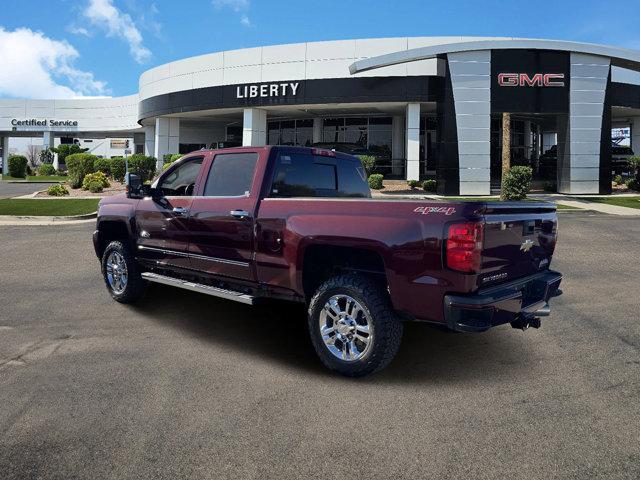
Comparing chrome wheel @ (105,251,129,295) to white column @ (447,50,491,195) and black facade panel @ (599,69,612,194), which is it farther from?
black facade panel @ (599,69,612,194)

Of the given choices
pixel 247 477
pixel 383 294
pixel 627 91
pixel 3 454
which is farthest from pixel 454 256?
pixel 627 91

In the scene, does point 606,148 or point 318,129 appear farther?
point 318,129

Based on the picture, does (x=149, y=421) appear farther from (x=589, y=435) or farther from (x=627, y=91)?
(x=627, y=91)

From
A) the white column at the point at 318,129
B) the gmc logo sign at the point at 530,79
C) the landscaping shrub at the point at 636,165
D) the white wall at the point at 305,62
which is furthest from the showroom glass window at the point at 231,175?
the white column at the point at 318,129

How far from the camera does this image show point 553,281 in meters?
4.66

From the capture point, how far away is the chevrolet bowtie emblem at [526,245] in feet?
14.2

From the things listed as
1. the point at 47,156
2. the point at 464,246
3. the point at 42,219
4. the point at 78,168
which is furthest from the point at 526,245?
the point at 47,156

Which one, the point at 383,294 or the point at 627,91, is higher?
the point at 627,91

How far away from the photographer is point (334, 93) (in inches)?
1171

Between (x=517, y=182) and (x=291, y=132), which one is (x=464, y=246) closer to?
(x=517, y=182)

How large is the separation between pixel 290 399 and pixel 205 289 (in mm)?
2000

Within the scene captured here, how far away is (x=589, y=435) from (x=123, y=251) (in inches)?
213

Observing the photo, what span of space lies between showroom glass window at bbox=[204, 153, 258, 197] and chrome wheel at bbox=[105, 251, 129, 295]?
182 centimetres

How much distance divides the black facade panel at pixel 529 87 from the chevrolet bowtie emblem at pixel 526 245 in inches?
912
